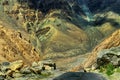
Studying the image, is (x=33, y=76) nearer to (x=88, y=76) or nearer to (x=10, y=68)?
(x=10, y=68)

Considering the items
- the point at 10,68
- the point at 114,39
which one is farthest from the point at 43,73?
the point at 114,39

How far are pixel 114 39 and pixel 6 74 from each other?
2210 inches

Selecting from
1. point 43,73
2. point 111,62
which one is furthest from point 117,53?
point 43,73

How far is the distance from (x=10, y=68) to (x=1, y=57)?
144 meters

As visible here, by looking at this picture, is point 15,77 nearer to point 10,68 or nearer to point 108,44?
point 10,68

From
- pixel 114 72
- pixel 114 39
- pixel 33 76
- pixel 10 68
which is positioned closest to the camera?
pixel 114 72

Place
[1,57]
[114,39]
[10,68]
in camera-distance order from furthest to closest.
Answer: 1. [1,57]
2. [114,39]
3. [10,68]

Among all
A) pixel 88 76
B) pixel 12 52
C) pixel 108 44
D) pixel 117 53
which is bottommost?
pixel 88 76

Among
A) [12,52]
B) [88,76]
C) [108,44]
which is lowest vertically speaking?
[88,76]

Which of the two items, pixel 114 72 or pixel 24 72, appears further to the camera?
pixel 24 72

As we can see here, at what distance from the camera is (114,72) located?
32406 mm

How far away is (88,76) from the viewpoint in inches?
1077

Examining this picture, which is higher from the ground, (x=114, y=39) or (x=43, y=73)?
(x=114, y=39)

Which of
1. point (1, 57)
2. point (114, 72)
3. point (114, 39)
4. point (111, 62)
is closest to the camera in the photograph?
point (114, 72)
